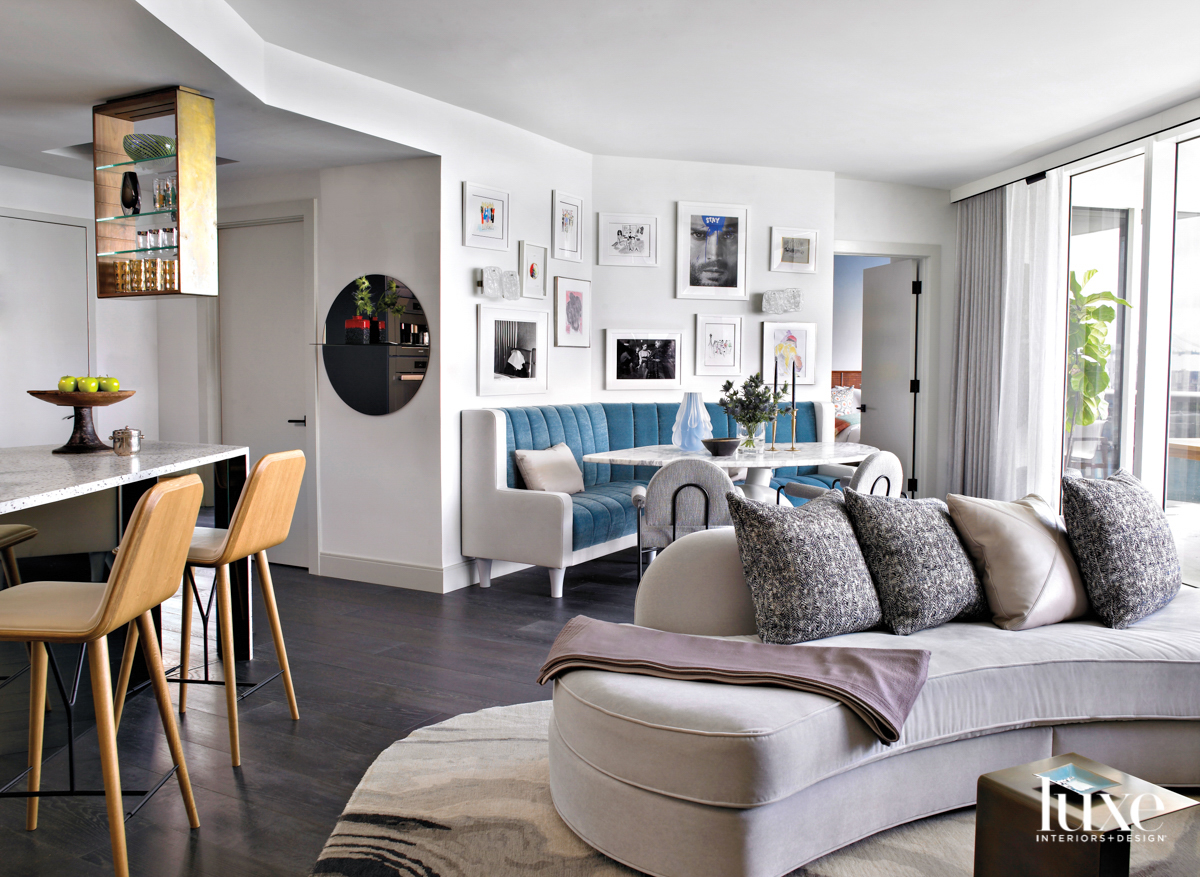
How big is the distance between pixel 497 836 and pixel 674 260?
4.71 m

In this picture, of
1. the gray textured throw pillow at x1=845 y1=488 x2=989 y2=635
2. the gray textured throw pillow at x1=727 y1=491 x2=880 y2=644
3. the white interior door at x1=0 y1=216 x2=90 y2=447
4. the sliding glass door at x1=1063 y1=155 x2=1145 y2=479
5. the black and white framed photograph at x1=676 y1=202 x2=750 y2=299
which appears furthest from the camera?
the black and white framed photograph at x1=676 y1=202 x2=750 y2=299

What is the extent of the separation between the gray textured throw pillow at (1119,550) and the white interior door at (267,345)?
160 inches

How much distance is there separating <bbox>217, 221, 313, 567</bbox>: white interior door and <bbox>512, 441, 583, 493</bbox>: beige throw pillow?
1.36m

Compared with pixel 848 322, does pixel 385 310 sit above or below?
below

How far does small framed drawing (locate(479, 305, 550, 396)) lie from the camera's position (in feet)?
16.2

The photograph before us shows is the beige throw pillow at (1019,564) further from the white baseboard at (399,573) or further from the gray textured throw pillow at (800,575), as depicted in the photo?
the white baseboard at (399,573)

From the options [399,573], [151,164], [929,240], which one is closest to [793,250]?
[929,240]

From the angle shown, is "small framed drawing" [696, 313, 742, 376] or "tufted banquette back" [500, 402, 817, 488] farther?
"small framed drawing" [696, 313, 742, 376]

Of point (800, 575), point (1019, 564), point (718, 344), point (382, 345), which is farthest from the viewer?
point (718, 344)

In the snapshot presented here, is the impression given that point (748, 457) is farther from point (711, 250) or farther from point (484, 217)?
point (711, 250)

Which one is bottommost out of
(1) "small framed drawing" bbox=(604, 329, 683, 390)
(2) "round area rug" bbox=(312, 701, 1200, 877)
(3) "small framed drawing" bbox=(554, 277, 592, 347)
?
(2) "round area rug" bbox=(312, 701, 1200, 877)

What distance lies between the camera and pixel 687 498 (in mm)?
3613

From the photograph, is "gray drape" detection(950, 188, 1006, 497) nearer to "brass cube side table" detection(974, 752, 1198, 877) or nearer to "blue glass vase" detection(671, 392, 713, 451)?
"blue glass vase" detection(671, 392, 713, 451)

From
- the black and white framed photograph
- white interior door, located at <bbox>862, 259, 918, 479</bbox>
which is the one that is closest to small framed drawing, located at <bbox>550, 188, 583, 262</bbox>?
the black and white framed photograph
